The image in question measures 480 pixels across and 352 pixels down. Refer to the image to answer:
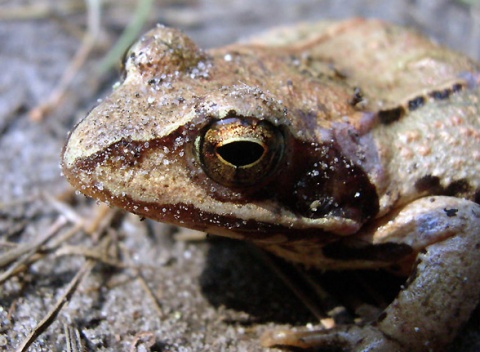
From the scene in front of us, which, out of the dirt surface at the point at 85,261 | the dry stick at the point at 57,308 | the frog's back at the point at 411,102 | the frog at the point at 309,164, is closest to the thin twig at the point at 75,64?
the dirt surface at the point at 85,261

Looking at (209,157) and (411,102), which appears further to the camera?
(411,102)

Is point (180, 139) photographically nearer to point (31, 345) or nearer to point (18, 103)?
point (31, 345)

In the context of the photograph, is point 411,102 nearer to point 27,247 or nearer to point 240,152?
point 240,152

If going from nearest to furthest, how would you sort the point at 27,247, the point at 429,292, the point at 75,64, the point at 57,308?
the point at 429,292, the point at 57,308, the point at 27,247, the point at 75,64

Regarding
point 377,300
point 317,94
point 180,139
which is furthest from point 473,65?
point 180,139

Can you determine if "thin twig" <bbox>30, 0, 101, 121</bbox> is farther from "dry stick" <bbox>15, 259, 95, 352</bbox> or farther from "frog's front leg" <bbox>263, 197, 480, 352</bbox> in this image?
"frog's front leg" <bbox>263, 197, 480, 352</bbox>

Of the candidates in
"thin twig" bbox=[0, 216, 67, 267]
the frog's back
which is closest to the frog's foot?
the frog's back

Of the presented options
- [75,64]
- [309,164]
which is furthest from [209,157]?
[75,64]
